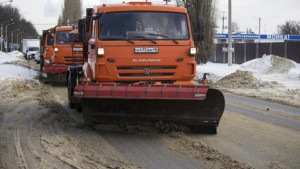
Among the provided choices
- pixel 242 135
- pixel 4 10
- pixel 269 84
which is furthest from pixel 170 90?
pixel 4 10

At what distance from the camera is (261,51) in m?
43.7

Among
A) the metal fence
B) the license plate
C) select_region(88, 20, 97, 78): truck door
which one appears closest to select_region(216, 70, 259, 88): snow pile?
select_region(88, 20, 97, 78): truck door

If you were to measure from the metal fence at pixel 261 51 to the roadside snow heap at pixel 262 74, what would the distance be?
25.2ft

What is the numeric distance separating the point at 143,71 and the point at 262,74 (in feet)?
65.7

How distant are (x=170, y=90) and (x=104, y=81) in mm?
1728

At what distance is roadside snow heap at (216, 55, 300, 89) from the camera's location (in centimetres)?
2138

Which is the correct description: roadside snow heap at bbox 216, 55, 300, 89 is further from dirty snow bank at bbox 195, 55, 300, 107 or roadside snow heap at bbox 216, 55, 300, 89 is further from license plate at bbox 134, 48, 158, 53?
license plate at bbox 134, 48, 158, 53

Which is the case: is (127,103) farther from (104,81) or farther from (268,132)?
A: (268,132)

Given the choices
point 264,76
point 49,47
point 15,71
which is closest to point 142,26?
point 49,47

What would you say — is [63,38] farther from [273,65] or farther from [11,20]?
[11,20]

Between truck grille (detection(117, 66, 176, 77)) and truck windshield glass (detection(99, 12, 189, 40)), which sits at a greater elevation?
truck windshield glass (detection(99, 12, 189, 40))

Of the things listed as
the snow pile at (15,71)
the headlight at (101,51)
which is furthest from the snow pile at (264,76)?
the headlight at (101,51)

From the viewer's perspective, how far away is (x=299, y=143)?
830 cm

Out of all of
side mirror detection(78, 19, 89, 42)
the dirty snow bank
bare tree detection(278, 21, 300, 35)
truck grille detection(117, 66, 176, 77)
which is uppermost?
bare tree detection(278, 21, 300, 35)
